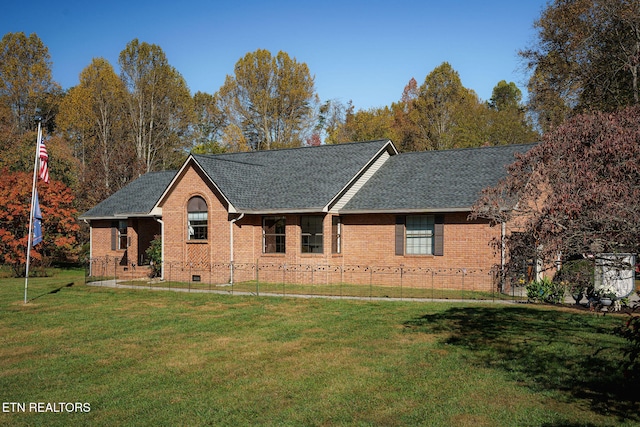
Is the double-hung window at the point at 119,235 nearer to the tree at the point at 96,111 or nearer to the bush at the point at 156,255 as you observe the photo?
the bush at the point at 156,255

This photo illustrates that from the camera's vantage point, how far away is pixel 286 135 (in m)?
54.8

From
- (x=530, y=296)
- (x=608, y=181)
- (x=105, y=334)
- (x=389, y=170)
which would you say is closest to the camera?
(x=608, y=181)

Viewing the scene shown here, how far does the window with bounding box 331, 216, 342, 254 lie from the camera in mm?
25359

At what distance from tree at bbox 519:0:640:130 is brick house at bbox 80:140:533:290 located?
763 cm

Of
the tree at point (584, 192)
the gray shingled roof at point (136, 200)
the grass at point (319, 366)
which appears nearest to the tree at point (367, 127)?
the gray shingled roof at point (136, 200)

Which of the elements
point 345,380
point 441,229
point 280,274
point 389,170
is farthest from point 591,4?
point 345,380

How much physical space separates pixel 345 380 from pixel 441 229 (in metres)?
14.4

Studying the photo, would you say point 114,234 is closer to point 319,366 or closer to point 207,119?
point 319,366

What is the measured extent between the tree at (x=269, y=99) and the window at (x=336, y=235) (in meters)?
28.8

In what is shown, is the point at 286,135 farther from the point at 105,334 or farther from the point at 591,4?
the point at 105,334

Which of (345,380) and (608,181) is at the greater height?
(608,181)

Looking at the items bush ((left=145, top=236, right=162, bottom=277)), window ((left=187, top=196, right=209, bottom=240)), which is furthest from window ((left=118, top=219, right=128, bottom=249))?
window ((left=187, top=196, right=209, bottom=240))

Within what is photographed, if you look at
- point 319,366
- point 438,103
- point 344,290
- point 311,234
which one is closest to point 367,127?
point 438,103

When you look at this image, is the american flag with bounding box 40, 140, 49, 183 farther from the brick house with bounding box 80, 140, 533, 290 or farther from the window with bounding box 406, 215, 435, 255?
the window with bounding box 406, 215, 435, 255
